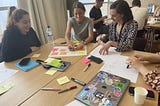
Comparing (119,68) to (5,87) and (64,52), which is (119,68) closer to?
(64,52)

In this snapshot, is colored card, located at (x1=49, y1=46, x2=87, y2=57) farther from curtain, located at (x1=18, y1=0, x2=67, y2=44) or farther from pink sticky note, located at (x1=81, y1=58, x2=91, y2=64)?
curtain, located at (x1=18, y1=0, x2=67, y2=44)

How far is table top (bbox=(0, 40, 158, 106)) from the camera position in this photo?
1032 millimetres

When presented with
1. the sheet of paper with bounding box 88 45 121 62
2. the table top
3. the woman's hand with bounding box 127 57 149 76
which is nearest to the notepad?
the table top

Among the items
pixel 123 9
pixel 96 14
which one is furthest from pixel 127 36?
pixel 96 14

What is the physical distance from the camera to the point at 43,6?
319cm

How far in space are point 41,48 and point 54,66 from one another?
1.84ft

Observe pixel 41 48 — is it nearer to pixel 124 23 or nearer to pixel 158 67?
pixel 124 23

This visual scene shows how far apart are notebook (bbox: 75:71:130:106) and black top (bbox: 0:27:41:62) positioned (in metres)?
0.93

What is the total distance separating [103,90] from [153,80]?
1.22ft

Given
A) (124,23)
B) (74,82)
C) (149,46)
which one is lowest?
(149,46)

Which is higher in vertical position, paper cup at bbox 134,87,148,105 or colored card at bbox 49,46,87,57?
colored card at bbox 49,46,87,57

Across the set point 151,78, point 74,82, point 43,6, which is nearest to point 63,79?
point 74,82

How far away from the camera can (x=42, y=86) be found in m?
1.20

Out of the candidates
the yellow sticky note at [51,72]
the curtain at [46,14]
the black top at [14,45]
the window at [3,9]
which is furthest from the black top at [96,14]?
the yellow sticky note at [51,72]
